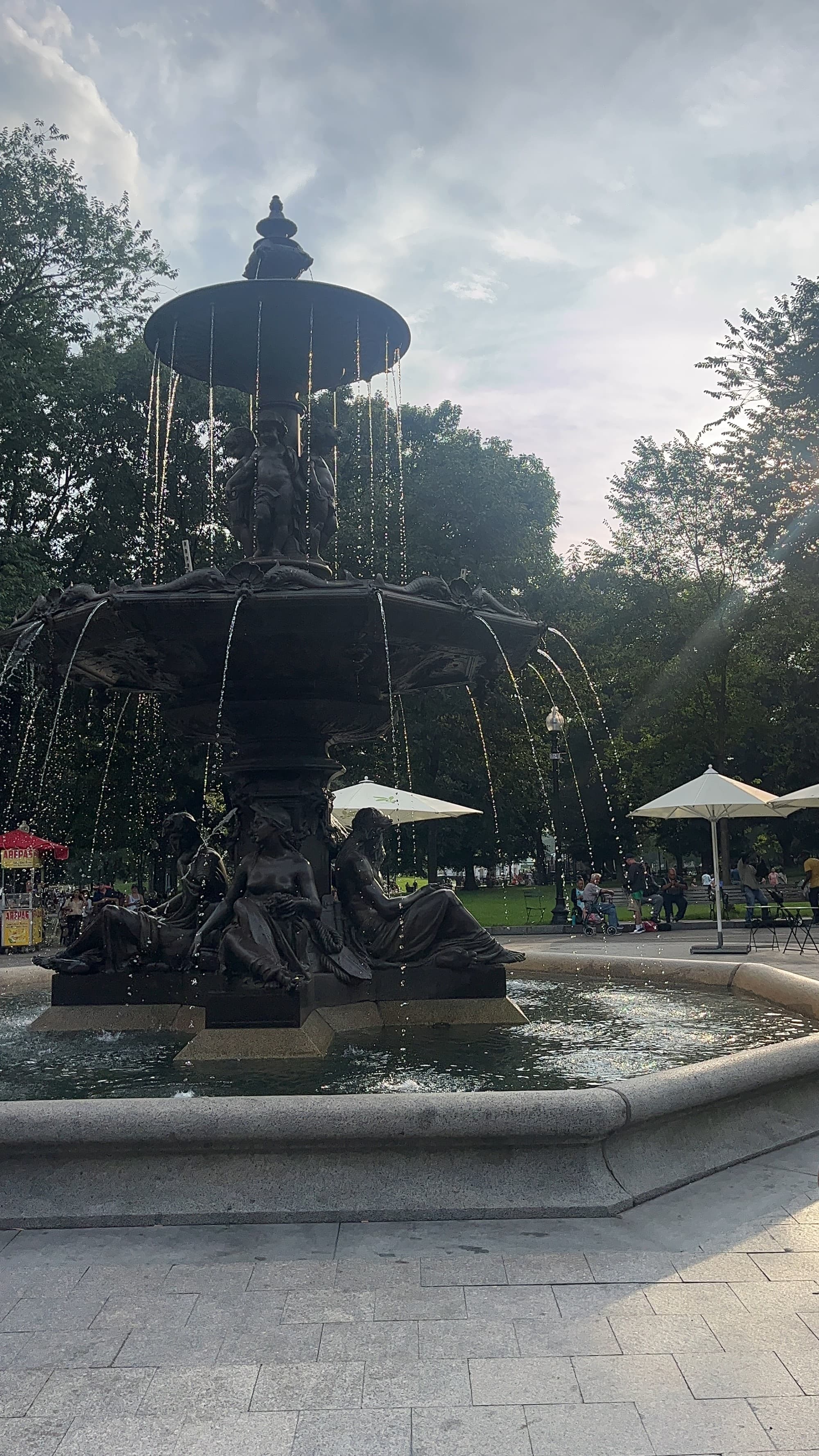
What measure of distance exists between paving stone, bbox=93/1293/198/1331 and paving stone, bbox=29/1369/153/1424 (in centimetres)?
31

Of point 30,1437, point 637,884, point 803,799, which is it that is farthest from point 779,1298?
point 637,884

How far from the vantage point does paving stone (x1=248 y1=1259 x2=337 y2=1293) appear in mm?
3980

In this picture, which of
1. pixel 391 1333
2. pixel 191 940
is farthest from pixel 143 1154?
pixel 191 940

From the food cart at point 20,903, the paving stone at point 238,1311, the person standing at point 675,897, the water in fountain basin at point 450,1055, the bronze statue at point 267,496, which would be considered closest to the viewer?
the paving stone at point 238,1311

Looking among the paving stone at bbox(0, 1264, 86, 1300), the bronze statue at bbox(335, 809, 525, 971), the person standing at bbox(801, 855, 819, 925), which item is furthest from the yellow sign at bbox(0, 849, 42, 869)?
the paving stone at bbox(0, 1264, 86, 1300)

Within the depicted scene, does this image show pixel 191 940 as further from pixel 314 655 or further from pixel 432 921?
pixel 314 655

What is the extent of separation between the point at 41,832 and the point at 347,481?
44.8ft

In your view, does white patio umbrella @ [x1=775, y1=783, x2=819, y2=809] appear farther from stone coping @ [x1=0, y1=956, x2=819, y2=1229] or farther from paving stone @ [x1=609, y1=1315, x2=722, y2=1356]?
paving stone @ [x1=609, y1=1315, x2=722, y2=1356]

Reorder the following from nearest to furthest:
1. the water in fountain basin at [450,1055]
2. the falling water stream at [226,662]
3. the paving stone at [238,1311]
A: the paving stone at [238,1311] < the water in fountain basin at [450,1055] < the falling water stream at [226,662]

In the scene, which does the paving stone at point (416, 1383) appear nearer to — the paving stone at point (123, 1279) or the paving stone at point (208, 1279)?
the paving stone at point (208, 1279)

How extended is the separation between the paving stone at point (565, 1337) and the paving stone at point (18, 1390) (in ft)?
4.72

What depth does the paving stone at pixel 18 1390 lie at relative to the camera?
10.3 feet

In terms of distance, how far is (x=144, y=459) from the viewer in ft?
97.9

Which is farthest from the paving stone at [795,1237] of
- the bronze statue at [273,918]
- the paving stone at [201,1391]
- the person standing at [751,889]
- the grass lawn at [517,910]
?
the person standing at [751,889]
